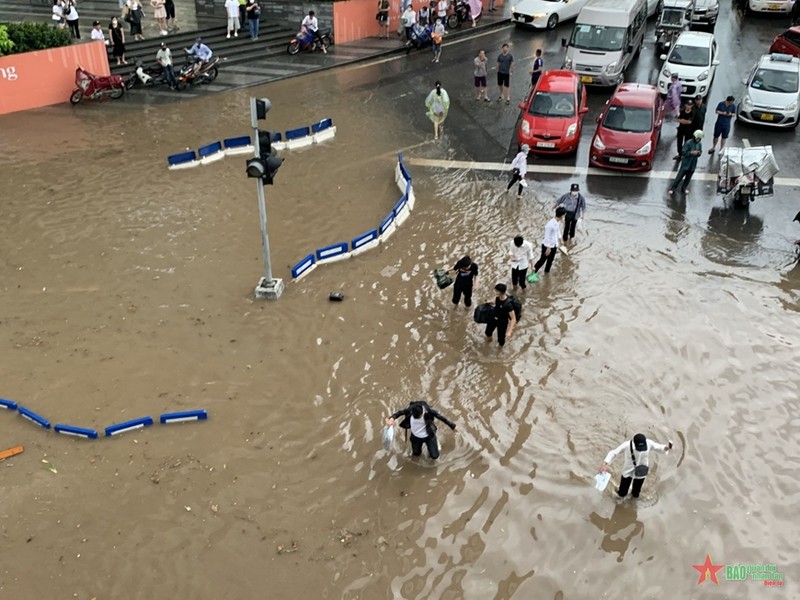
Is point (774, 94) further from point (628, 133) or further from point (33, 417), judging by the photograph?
point (33, 417)

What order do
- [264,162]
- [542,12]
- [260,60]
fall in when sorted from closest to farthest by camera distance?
[264,162] < [260,60] < [542,12]

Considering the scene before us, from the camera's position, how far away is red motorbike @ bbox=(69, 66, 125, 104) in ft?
69.4

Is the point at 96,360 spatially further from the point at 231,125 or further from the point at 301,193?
the point at 231,125

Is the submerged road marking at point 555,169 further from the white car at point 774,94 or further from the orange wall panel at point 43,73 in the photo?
the orange wall panel at point 43,73

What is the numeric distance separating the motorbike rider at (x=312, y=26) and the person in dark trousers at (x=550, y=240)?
1674 centimetres

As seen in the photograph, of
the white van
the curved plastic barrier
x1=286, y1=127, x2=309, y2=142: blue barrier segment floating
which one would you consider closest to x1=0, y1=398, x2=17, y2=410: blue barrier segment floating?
the curved plastic barrier

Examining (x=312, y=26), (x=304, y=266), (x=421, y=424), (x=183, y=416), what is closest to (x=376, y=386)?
(x=421, y=424)

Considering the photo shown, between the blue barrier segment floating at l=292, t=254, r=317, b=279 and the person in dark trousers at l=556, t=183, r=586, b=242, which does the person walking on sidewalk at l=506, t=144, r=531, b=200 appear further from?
the blue barrier segment floating at l=292, t=254, r=317, b=279

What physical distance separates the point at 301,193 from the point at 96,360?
689 cm

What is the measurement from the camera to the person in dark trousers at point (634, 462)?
8281 millimetres

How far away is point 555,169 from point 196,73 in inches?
492

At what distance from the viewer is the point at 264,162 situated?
11414mm

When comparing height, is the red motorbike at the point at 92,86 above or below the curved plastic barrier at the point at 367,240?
above

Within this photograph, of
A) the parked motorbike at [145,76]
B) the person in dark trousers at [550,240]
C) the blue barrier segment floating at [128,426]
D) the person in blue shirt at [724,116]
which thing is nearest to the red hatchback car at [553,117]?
the person in blue shirt at [724,116]
